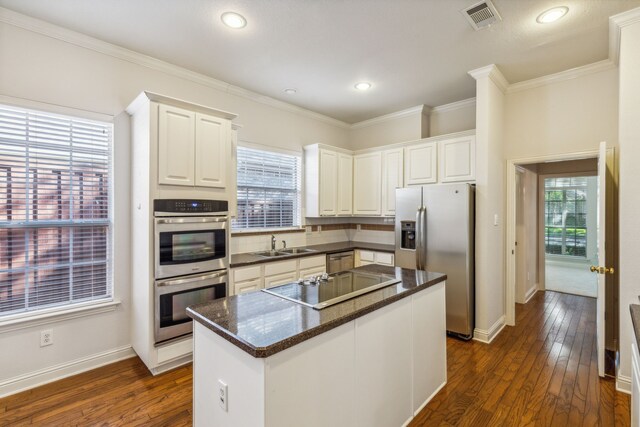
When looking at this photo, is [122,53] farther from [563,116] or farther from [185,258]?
[563,116]

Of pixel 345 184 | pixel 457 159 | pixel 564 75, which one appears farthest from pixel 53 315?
pixel 564 75

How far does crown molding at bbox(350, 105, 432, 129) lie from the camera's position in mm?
4484

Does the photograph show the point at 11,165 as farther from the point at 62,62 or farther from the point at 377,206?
the point at 377,206

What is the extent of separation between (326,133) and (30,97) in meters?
3.53

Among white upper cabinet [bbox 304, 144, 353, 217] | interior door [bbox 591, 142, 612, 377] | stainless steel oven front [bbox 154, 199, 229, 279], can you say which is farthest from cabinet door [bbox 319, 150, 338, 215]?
interior door [bbox 591, 142, 612, 377]

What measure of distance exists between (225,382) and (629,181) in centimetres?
312

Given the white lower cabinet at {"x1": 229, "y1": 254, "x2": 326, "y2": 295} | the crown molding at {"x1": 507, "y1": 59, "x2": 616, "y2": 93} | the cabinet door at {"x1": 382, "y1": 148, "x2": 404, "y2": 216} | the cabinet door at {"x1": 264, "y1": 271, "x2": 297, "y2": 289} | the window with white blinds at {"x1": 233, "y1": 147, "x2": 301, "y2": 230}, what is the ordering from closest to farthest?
the crown molding at {"x1": 507, "y1": 59, "x2": 616, "y2": 93}
the white lower cabinet at {"x1": 229, "y1": 254, "x2": 326, "y2": 295}
the cabinet door at {"x1": 264, "y1": 271, "x2": 297, "y2": 289}
the window with white blinds at {"x1": 233, "y1": 147, "x2": 301, "y2": 230}
the cabinet door at {"x1": 382, "y1": 148, "x2": 404, "y2": 216}

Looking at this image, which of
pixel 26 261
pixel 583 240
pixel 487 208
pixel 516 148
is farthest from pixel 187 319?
pixel 583 240

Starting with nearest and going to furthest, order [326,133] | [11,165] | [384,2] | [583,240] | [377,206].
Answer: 1. [384,2]
2. [11,165]
3. [377,206]
4. [326,133]
5. [583,240]

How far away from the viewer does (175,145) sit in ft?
9.04

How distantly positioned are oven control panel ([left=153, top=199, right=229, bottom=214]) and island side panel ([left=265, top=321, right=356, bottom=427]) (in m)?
1.87

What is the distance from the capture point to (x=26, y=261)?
8.23ft

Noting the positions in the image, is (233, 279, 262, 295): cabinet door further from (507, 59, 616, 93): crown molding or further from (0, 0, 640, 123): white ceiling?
(507, 59, 616, 93): crown molding

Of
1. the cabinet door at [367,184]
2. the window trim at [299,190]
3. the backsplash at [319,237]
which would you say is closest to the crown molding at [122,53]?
the window trim at [299,190]
